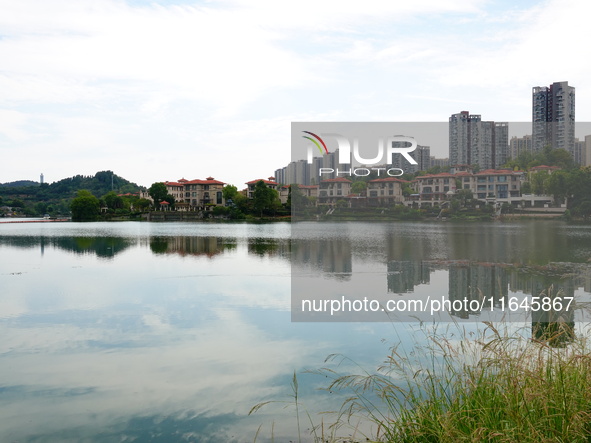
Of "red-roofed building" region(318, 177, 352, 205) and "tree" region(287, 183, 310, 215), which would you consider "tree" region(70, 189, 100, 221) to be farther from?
"red-roofed building" region(318, 177, 352, 205)

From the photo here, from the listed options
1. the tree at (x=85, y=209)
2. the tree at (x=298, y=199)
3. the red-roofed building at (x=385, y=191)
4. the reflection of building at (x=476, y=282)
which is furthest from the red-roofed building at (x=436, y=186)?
the tree at (x=85, y=209)

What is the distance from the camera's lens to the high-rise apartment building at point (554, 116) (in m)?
31.9

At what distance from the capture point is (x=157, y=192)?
80000mm

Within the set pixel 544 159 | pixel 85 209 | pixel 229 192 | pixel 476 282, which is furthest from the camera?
pixel 229 192

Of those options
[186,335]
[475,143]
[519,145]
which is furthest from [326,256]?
[519,145]

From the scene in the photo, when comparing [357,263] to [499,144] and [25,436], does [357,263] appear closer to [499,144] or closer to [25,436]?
[25,436]

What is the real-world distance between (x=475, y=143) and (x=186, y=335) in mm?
28854

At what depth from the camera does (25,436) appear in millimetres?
4598

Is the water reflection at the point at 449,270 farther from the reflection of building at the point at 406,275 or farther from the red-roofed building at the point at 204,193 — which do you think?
the red-roofed building at the point at 204,193

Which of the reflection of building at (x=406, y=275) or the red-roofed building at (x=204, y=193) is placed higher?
the red-roofed building at (x=204, y=193)

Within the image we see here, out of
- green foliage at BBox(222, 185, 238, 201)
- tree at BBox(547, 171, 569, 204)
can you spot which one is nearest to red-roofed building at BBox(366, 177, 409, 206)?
tree at BBox(547, 171, 569, 204)

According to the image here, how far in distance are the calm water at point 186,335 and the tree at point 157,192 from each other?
61080mm

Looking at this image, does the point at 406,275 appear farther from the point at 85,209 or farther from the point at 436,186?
the point at 85,209

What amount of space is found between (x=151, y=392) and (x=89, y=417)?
30.6 inches
